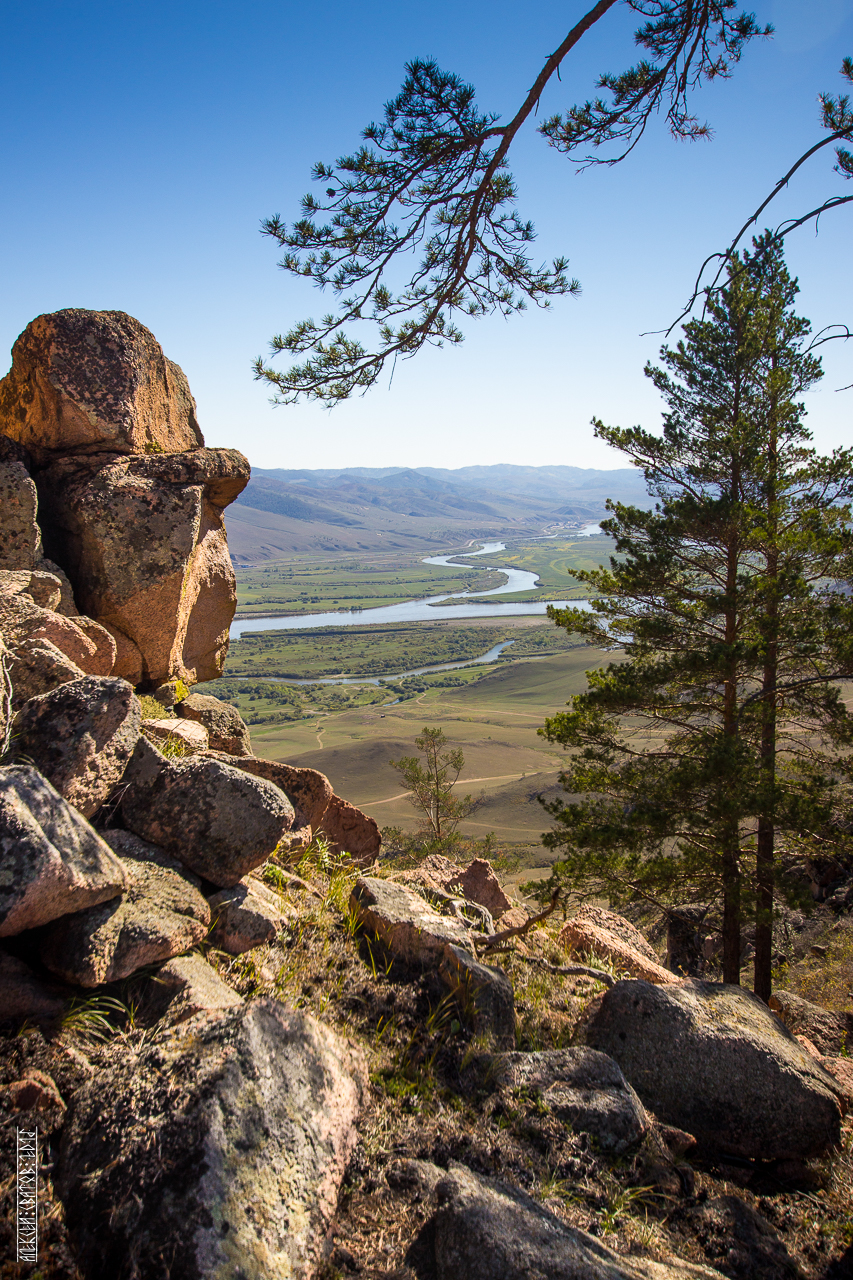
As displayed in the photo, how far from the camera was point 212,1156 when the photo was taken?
7.32 ft

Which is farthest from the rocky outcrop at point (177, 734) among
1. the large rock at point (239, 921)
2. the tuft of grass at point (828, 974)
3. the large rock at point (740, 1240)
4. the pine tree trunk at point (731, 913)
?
the tuft of grass at point (828, 974)

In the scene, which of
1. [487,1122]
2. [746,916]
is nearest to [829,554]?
[746,916]

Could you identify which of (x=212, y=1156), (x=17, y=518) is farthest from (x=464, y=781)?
(x=212, y=1156)

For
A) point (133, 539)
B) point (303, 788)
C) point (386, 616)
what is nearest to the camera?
point (303, 788)

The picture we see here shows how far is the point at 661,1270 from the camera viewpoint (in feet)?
8.27

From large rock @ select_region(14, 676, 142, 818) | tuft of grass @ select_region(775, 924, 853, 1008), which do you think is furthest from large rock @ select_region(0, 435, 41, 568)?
tuft of grass @ select_region(775, 924, 853, 1008)

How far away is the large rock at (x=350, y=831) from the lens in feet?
24.6

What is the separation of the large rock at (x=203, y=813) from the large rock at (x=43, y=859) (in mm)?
723

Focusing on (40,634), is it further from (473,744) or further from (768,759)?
(473,744)

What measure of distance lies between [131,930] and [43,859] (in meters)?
0.62

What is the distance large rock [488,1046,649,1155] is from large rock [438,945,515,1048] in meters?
0.27

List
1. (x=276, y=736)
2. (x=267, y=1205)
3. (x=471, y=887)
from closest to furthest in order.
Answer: (x=267, y=1205) < (x=471, y=887) < (x=276, y=736)

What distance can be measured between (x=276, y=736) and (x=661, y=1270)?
88.1 metres

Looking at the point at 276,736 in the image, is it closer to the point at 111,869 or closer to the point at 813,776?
the point at 813,776
